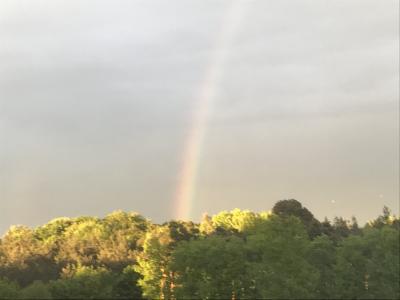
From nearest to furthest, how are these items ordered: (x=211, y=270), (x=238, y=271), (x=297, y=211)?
(x=211, y=270) < (x=238, y=271) < (x=297, y=211)

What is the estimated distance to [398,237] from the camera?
61.9 meters

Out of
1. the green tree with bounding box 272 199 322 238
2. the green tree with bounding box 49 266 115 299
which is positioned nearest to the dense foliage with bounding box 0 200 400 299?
the green tree with bounding box 49 266 115 299

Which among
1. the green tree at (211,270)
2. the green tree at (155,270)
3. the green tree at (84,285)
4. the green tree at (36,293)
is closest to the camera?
the green tree at (36,293)

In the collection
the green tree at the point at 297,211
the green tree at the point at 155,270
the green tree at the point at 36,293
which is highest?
the green tree at the point at 297,211

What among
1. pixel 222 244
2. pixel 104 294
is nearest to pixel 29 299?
pixel 104 294

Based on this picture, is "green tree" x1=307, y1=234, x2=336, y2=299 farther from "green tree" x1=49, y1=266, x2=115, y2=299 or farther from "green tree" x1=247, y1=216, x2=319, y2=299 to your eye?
"green tree" x1=49, y1=266, x2=115, y2=299

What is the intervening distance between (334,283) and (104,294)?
86.1 feet

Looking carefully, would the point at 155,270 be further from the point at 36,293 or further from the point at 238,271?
the point at 36,293

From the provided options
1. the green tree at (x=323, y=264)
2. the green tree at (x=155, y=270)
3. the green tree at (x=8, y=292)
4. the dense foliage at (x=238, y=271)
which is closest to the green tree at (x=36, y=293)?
the dense foliage at (x=238, y=271)

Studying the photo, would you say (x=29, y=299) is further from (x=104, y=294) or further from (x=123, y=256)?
(x=123, y=256)

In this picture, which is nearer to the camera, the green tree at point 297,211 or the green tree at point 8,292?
the green tree at point 8,292

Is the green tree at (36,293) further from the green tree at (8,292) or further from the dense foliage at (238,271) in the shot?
the green tree at (8,292)

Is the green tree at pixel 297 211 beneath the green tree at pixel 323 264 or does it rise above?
above

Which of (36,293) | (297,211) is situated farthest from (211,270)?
(297,211)
